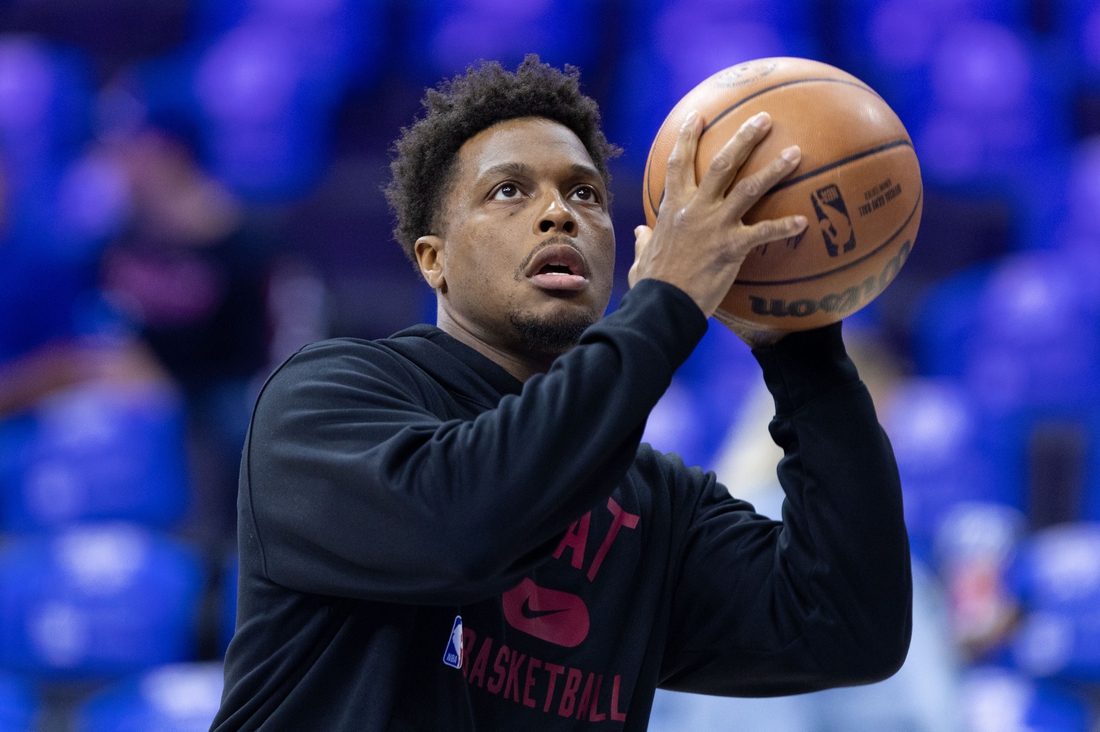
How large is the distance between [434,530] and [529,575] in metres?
0.46

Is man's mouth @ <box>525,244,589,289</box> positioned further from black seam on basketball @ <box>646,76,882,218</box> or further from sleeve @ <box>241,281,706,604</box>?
sleeve @ <box>241,281,706,604</box>

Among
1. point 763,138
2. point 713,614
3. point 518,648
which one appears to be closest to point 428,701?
point 518,648

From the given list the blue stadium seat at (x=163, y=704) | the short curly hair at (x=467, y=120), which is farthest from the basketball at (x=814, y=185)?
the blue stadium seat at (x=163, y=704)

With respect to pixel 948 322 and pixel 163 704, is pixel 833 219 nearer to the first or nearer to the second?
pixel 163 704

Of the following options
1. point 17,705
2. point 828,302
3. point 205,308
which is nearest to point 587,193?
point 828,302

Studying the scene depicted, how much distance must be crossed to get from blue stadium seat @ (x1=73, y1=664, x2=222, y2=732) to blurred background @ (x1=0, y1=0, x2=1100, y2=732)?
1cm

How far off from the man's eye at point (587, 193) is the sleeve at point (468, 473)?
0.63 metres

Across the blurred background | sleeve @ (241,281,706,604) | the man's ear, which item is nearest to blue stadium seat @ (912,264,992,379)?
the blurred background

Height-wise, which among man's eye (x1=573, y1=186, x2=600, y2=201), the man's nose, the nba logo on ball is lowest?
the nba logo on ball

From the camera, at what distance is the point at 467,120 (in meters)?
2.55

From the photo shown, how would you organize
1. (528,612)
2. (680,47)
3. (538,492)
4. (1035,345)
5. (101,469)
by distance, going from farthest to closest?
(680,47), (1035,345), (101,469), (528,612), (538,492)

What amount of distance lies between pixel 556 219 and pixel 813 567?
2.65ft

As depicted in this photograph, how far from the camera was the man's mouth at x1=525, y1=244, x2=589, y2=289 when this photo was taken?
2.23 metres

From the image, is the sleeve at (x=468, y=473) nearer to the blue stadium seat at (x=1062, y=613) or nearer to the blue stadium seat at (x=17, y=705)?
the blue stadium seat at (x=17, y=705)
